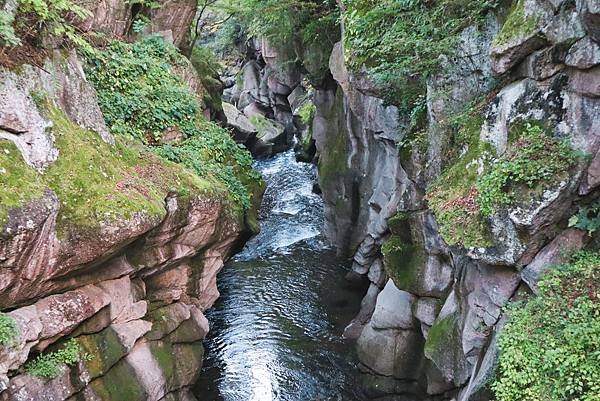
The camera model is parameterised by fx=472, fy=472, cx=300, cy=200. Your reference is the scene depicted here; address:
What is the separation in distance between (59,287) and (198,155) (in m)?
5.66

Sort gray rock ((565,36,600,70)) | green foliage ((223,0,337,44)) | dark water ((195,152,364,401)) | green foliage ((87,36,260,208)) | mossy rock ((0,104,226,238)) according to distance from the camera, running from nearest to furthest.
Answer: gray rock ((565,36,600,70)) → mossy rock ((0,104,226,238)) → green foliage ((87,36,260,208)) → dark water ((195,152,364,401)) → green foliage ((223,0,337,44))

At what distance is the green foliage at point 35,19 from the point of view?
312 inches

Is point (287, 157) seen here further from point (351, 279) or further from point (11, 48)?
point (11, 48)

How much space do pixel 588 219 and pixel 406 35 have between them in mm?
5335

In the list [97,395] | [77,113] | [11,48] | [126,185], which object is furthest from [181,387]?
[11,48]

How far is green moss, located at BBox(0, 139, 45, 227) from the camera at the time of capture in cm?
741

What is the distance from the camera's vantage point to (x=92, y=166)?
9.48 metres

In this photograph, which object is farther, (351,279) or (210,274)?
(351,279)

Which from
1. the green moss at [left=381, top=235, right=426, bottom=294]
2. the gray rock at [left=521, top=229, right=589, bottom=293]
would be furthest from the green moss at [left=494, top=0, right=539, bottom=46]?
the green moss at [left=381, top=235, right=426, bottom=294]

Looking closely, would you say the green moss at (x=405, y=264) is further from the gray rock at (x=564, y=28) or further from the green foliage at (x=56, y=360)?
the green foliage at (x=56, y=360)

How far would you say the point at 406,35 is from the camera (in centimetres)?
1039

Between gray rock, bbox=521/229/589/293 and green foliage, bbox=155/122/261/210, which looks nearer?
gray rock, bbox=521/229/589/293

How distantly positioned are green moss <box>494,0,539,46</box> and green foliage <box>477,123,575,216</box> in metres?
1.56

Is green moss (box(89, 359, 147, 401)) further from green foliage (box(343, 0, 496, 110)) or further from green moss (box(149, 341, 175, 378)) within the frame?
green foliage (box(343, 0, 496, 110))
